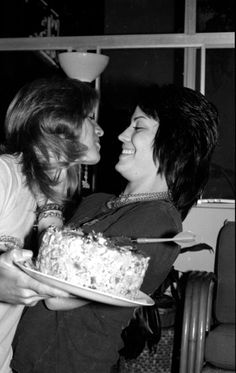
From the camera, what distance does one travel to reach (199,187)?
1.55m

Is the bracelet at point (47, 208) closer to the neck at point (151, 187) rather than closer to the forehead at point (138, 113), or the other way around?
the neck at point (151, 187)

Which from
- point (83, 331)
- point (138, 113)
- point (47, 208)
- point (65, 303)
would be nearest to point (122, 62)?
point (138, 113)

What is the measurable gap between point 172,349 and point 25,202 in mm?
1660

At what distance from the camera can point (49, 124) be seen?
138 centimetres

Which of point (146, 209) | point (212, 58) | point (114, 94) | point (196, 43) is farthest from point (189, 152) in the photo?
point (114, 94)

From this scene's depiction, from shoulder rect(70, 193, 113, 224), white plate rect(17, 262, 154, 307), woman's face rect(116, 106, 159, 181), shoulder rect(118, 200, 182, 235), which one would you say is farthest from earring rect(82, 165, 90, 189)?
white plate rect(17, 262, 154, 307)

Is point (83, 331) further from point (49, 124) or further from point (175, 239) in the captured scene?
point (49, 124)

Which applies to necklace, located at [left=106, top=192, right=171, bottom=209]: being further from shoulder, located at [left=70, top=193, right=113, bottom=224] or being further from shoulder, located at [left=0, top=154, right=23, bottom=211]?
shoulder, located at [left=0, top=154, right=23, bottom=211]

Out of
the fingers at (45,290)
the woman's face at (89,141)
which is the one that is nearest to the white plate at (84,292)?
the fingers at (45,290)

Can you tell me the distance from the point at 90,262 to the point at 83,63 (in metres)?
2.01

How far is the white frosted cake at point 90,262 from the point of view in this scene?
986mm

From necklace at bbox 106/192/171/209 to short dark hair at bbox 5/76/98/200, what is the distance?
15 cm

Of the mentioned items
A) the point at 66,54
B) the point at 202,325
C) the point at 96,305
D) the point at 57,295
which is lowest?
the point at 202,325

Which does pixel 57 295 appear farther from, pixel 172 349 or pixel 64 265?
pixel 172 349
